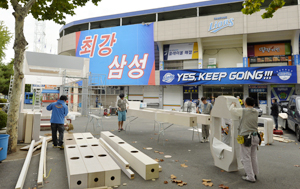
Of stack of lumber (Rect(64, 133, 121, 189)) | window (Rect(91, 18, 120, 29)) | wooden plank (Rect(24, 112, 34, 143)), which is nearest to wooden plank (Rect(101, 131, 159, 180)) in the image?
stack of lumber (Rect(64, 133, 121, 189))

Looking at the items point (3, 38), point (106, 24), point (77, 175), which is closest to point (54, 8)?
point (77, 175)

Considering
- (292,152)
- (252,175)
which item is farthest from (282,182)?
(292,152)

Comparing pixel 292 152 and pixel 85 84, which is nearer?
pixel 292 152

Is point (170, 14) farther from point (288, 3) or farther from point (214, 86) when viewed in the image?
point (288, 3)

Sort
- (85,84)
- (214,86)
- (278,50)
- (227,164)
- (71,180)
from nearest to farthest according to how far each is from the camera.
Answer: (71,180) → (227,164) → (85,84) → (278,50) → (214,86)

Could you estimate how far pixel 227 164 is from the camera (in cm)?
431

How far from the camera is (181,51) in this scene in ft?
77.0

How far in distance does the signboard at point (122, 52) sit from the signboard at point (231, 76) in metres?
2.90

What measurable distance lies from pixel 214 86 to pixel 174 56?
6137mm

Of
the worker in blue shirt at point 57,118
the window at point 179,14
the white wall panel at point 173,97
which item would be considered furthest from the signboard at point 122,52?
the worker in blue shirt at point 57,118

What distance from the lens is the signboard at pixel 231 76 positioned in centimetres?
1806

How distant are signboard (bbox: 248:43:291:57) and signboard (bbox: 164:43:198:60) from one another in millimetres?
6272

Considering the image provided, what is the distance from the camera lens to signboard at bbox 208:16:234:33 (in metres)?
20.0

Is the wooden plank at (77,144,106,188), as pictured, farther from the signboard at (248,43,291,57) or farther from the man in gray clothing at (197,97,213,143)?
the signboard at (248,43,291,57)
